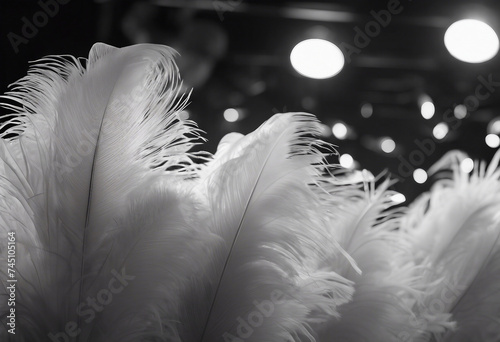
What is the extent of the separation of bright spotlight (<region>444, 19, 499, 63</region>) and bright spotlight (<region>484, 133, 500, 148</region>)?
438 mm

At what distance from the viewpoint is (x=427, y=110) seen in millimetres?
2688

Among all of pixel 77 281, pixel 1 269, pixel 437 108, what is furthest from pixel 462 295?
pixel 437 108

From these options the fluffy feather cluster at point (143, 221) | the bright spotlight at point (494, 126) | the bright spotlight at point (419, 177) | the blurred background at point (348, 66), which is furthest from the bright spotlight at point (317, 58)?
the fluffy feather cluster at point (143, 221)

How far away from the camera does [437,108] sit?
2.66 meters

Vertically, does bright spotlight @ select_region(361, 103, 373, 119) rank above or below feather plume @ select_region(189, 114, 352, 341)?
above

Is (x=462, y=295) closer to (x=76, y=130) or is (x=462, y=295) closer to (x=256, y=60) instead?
(x=76, y=130)

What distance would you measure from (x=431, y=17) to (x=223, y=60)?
0.81 metres

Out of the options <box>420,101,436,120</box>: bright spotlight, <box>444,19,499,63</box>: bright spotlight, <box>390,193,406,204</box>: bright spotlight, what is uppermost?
<box>444,19,499,63</box>: bright spotlight

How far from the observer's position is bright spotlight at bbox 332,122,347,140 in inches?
104

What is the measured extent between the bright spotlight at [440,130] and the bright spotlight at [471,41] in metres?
0.35

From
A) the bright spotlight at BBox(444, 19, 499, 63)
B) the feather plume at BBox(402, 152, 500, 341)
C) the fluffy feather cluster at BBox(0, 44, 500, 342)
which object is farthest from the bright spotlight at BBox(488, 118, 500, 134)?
the fluffy feather cluster at BBox(0, 44, 500, 342)

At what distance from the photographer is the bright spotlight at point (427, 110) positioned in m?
2.67

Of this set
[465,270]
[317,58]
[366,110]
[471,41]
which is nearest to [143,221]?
[465,270]

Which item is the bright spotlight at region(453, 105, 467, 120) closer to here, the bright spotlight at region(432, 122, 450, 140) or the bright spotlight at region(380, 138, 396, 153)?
the bright spotlight at region(432, 122, 450, 140)
